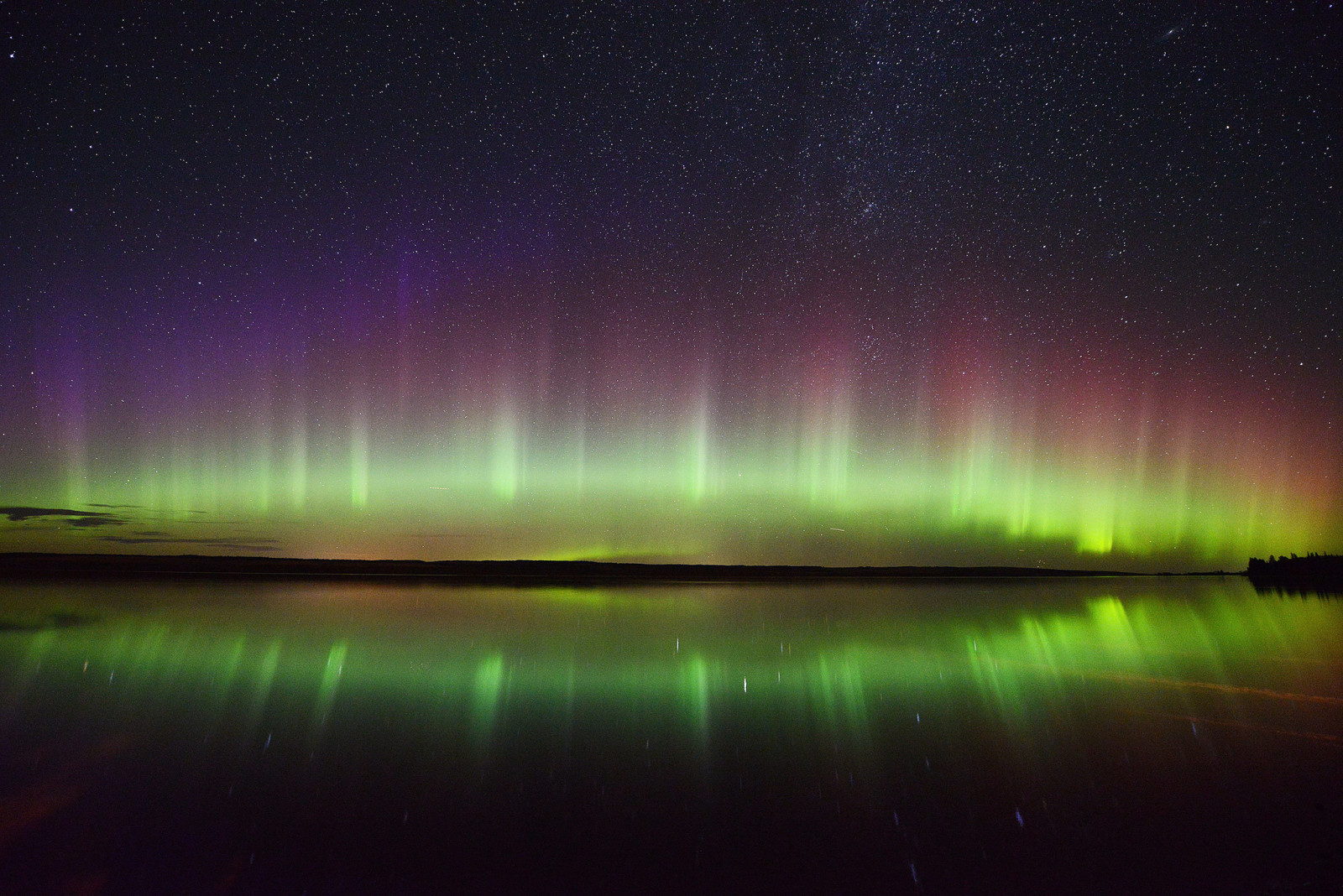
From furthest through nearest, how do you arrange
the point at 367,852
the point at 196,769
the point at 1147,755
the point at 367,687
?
1. the point at 367,687
2. the point at 1147,755
3. the point at 196,769
4. the point at 367,852

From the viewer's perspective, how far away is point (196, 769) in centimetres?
644

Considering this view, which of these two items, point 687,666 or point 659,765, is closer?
point 659,765

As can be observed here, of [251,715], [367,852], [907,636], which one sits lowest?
[907,636]

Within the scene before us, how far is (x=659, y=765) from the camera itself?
6.62 metres

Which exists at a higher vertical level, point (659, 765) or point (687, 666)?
point (659, 765)

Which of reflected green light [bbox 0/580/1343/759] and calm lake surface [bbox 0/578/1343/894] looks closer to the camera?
calm lake surface [bbox 0/578/1343/894]

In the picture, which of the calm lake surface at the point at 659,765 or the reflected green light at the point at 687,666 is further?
the reflected green light at the point at 687,666

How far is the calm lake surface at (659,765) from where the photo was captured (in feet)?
14.8

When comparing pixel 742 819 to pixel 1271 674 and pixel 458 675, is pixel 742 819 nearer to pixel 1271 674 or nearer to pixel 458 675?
pixel 458 675

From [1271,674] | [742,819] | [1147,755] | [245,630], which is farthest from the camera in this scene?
[245,630]

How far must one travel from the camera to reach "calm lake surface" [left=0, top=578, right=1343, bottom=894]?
4516 mm

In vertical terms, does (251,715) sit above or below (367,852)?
below

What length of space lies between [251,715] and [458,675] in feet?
9.93

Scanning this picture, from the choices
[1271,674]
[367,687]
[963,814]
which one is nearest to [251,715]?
[367,687]
